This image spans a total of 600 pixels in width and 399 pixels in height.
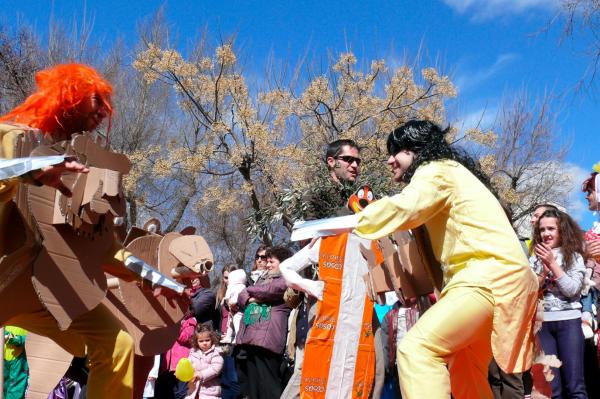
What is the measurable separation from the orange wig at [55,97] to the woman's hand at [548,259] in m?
3.85

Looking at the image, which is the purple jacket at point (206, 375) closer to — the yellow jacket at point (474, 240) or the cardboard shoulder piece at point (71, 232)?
the cardboard shoulder piece at point (71, 232)

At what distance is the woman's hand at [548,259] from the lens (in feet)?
19.0

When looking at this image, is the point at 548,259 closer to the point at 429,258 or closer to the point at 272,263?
the point at 429,258

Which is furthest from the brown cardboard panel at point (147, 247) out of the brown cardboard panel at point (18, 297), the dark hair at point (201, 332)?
the dark hair at point (201, 332)

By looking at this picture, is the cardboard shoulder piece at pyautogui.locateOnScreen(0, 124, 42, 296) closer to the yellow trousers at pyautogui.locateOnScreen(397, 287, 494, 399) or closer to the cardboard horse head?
the cardboard horse head

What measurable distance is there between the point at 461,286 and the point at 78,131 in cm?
232

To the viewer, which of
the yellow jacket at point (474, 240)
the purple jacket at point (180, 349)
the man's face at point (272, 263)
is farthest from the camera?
the purple jacket at point (180, 349)

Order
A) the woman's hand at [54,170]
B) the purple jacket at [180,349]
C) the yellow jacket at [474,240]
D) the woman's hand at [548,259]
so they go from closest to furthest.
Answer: the woman's hand at [54,170] → the yellow jacket at [474,240] → the woman's hand at [548,259] → the purple jacket at [180,349]

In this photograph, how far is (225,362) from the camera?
804cm

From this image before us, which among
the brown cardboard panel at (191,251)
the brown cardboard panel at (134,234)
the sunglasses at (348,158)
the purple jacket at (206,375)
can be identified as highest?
the sunglasses at (348,158)


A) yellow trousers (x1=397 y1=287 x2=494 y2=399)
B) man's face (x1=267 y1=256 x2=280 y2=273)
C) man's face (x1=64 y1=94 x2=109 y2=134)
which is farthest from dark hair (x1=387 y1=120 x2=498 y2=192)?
man's face (x1=267 y1=256 x2=280 y2=273)

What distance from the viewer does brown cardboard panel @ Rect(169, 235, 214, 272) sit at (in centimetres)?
492

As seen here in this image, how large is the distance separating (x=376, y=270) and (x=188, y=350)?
13.6 ft

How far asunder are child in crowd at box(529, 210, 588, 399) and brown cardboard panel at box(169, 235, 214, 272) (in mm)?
2905
